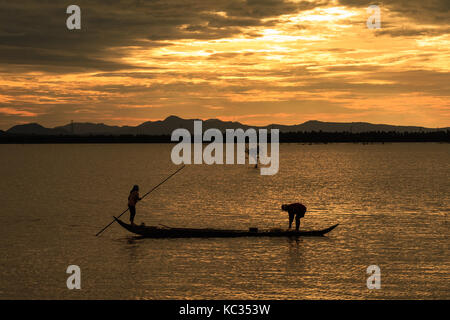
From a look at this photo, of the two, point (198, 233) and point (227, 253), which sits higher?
point (198, 233)

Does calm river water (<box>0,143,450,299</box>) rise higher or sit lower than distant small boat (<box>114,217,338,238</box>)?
lower

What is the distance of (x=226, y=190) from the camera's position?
5478cm

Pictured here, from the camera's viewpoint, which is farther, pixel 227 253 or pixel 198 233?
pixel 198 233

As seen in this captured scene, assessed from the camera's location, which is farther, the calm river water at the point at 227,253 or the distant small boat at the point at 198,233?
the distant small boat at the point at 198,233

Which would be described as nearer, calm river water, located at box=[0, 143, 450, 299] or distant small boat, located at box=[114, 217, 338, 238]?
calm river water, located at box=[0, 143, 450, 299]

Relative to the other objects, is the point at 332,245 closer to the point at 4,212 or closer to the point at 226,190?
the point at 4,212

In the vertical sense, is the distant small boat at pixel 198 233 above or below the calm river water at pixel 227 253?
above

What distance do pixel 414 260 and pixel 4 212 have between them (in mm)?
27173

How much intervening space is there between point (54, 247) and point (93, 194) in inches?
1062
